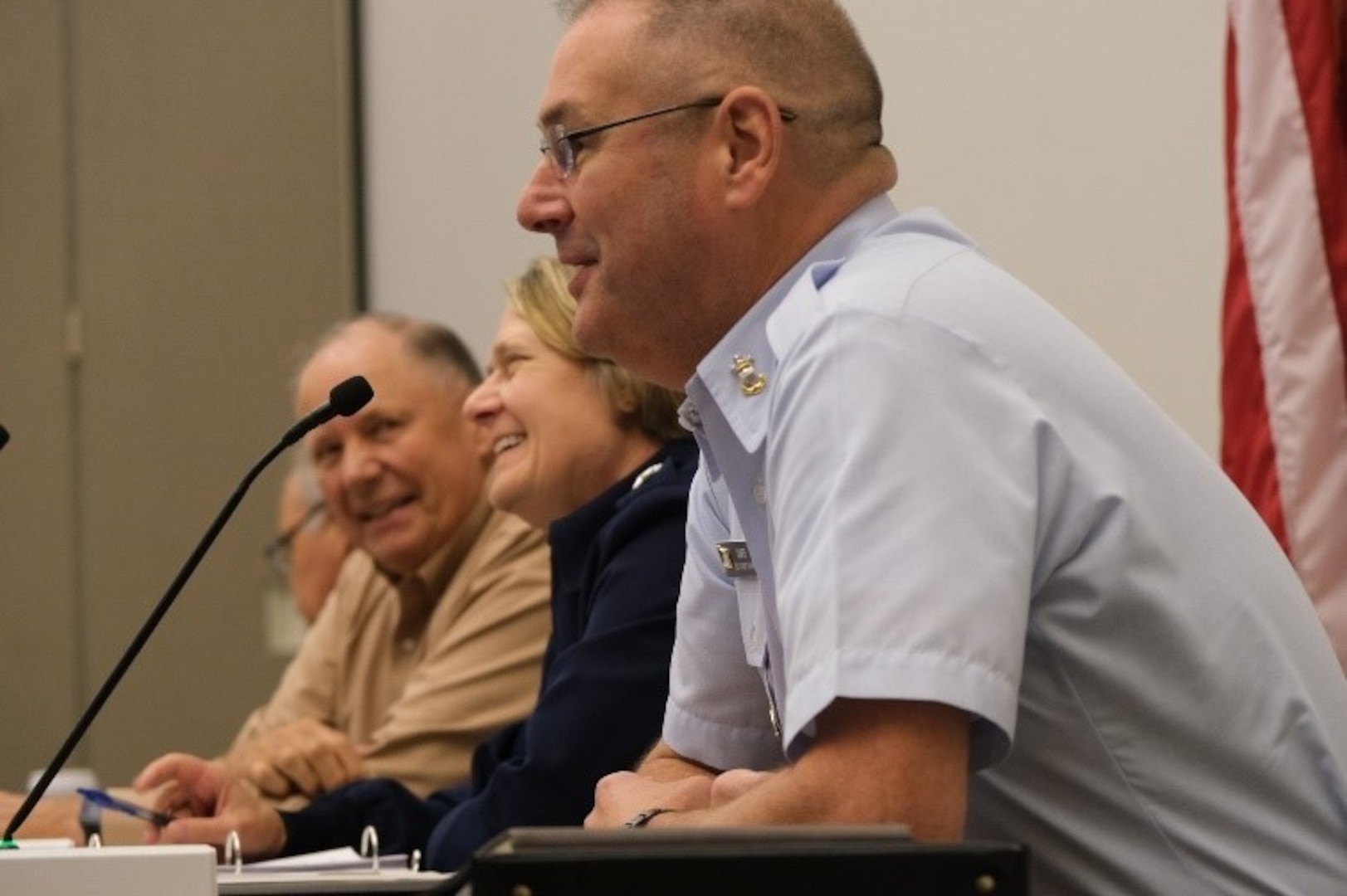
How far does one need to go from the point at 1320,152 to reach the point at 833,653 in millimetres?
1563

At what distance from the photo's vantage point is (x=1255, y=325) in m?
2.82

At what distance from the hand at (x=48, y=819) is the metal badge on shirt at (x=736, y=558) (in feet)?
5.00

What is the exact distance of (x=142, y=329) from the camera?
238 inches

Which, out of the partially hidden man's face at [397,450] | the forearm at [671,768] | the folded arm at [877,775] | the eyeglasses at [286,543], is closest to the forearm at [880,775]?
the folded arm at [877,775]

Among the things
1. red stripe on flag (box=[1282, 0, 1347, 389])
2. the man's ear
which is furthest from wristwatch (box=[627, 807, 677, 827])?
red stripe on flag (box=[1282, 0, 1347, 389])

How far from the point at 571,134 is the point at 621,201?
0.08 meters

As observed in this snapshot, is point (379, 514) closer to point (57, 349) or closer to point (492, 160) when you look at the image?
point (492, 160)

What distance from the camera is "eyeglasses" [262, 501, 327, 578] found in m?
4.93

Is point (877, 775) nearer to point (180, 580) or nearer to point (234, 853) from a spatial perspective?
point (180, 580)

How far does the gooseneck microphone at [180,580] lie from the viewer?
81.9 inches

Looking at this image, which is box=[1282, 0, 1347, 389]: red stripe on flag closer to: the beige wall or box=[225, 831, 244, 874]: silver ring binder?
box=[225, 831, 244, 874]: silver ring binder

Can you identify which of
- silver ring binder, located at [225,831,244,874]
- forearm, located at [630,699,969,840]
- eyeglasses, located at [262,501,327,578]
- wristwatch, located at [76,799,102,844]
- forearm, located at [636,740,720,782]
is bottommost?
eyeglasses, located at [262,501,327,578]

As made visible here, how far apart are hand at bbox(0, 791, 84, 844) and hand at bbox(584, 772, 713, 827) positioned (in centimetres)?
147

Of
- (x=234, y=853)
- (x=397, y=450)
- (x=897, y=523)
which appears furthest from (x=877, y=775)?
(x=397, y=450)
